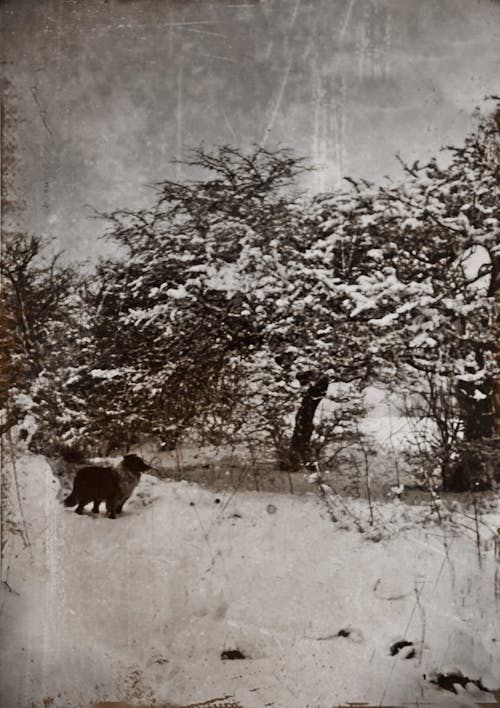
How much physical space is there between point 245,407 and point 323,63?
4.15 ft

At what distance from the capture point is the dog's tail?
217cm

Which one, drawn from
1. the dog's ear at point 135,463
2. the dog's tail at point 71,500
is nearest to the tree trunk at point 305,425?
the dog's ear at point 135,463

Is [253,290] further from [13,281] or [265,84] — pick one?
[13,281]

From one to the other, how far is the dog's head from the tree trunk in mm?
520

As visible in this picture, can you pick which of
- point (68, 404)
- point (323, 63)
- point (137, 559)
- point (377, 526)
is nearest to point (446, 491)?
point (377, 526)

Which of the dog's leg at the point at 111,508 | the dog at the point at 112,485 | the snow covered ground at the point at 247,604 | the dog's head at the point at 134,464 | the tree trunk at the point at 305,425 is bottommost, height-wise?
the snow covered ground at the point at 247,604

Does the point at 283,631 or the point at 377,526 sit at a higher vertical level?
the point at 377,526

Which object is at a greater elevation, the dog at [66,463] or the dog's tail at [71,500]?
the dog at [66,463]

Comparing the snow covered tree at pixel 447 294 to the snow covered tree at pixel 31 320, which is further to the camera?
the snow covered tree at pixel 31 320

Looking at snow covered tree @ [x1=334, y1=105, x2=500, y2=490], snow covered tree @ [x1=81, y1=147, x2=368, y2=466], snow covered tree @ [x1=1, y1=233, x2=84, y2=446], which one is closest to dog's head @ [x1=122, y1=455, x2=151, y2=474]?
snow covered tree @ [x1=81, y1=147, x2=368, y2=466]

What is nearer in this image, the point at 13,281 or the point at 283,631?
the point at 283,631

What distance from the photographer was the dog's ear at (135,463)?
2.16 metres

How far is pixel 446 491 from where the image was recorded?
2.11 m

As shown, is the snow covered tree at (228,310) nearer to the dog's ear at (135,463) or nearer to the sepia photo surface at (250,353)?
the sepia photo surface at (250,353)
